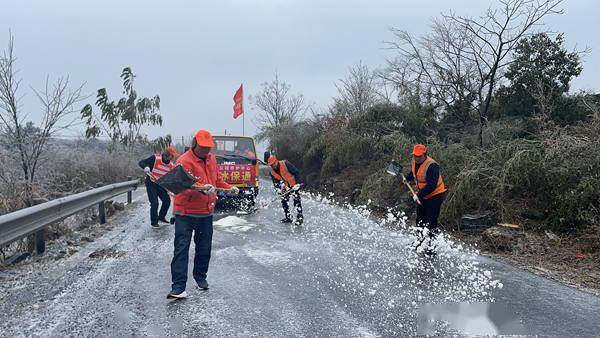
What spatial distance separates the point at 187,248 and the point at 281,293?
3.53 ft

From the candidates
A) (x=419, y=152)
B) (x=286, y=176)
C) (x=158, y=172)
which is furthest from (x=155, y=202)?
(x=419, y=152)

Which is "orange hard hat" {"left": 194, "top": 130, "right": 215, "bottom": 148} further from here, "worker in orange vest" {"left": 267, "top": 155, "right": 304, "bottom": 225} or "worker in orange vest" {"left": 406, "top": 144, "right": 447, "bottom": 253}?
"worker in orange vest" {"left": 267, "top": 155, "right": 304, "bottom": 225}

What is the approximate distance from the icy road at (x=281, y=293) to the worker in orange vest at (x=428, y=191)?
49 centimetres

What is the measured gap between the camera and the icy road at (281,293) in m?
3.46

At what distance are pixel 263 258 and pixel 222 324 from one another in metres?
2.27

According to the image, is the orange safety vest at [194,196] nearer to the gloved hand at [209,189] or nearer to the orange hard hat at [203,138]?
the gloved hand at [209,189]

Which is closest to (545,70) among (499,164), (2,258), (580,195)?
(499,164)

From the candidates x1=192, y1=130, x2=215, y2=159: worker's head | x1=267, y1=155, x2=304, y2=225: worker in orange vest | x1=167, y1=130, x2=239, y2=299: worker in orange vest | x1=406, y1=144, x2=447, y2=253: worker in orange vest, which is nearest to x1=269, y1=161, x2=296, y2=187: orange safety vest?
x1=267, y1=155, x2=304, y2=225: worker in orange vest

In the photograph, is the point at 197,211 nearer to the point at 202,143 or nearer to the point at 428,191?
the point at 202,143

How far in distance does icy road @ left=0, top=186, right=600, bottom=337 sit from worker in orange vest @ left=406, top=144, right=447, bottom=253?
19.2 inches

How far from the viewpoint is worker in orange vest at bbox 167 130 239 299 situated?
443cm

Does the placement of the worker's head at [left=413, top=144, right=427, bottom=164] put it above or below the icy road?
above

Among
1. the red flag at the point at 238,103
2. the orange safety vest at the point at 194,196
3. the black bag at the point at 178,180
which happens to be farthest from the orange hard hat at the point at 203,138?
the red flag at the point at 238,103

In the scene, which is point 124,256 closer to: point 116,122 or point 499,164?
Answer: point 499,164
